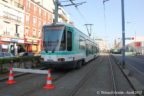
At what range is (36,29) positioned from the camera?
31891mm

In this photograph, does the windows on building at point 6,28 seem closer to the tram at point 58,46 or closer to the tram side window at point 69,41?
the tram at point 58,46

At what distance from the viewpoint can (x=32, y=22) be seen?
30.1 metres

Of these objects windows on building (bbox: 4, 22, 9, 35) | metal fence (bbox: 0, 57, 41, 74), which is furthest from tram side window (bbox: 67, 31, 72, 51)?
windows on building (bbox: 4, 22, 9, 35)

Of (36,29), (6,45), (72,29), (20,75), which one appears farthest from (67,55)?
(36,29)

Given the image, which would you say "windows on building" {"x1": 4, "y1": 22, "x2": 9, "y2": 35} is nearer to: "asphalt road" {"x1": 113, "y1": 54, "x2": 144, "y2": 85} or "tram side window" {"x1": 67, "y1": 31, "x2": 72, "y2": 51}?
"tram side window" {"x1": 67, "y1": 31, "x2": 72, "y2": 51}

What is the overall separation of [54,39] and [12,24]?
1957cm

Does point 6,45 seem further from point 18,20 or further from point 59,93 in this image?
point 59,93

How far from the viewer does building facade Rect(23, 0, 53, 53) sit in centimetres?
2830

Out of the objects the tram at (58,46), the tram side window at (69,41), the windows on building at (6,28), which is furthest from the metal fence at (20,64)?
the windows on building at (6,28)

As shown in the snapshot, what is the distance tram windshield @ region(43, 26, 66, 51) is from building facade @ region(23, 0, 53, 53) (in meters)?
18.9

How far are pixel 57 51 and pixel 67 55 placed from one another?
0.69 m

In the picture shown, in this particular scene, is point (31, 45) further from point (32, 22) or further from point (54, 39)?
point (54, 39)

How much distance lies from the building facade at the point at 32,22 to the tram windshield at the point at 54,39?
18.9m

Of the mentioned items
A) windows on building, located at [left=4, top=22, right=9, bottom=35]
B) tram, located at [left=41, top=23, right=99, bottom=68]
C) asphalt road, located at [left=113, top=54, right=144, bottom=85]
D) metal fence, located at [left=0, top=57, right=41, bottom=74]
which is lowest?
asphalt road, located at [left=113, top=54, right=144, bottom=85]
